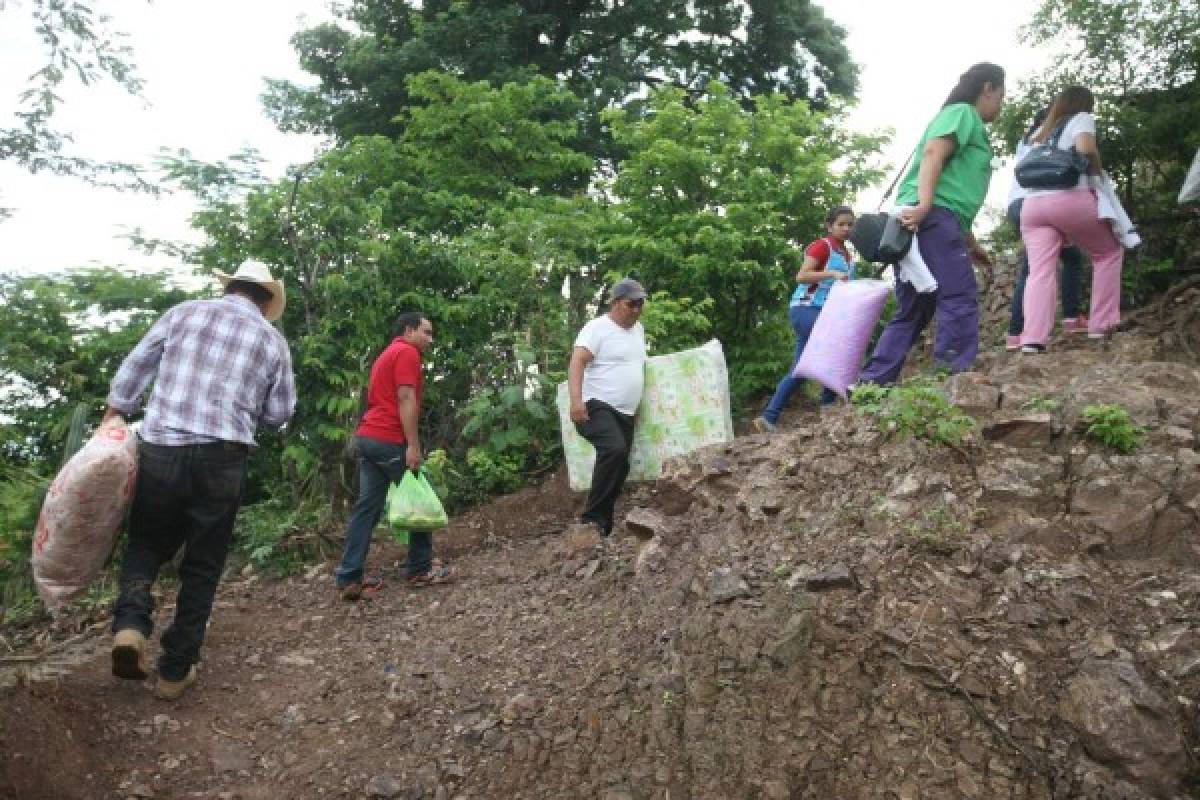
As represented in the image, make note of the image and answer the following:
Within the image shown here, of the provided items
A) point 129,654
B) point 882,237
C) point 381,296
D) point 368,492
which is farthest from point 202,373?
point 381,296

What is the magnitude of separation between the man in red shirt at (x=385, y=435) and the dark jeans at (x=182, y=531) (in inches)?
51.0

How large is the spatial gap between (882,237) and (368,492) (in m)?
3.42

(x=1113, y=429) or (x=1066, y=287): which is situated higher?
(x=1066, y=287)

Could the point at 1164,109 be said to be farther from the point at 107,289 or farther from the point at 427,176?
the point at 107,289

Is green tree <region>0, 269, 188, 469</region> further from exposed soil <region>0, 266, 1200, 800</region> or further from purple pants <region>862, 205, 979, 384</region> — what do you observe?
purple pants <region>862, 205, 979, 384</region>

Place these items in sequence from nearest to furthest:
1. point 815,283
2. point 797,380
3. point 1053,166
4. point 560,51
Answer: point 1053,166
point 797,380
point 815,283
point 560,51

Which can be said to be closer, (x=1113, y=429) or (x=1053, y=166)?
(x=1113, y=429)

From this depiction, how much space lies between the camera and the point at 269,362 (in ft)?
13.2

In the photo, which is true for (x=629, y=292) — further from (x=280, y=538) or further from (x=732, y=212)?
(x=732, y=212)

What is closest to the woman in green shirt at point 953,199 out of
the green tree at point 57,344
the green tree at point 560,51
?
the green tree at point 57,344

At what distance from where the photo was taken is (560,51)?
14734 mm

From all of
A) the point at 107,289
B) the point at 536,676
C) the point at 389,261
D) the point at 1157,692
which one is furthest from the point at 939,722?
the point at 107,289

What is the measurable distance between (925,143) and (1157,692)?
310cm

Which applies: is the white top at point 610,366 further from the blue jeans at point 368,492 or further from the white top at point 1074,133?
the white top at point 1074,133
